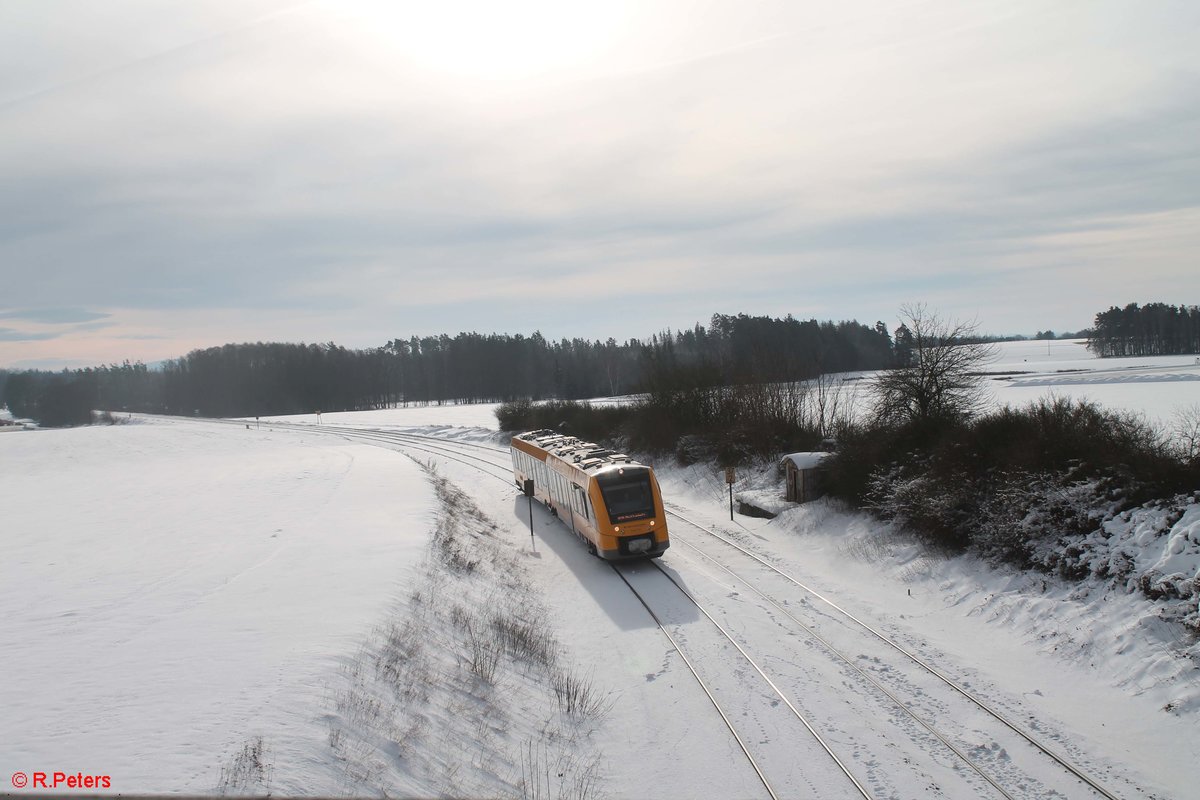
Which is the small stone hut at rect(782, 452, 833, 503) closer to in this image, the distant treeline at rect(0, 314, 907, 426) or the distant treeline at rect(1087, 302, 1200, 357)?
the distant treeline at rect(0, 314, 907, 426)

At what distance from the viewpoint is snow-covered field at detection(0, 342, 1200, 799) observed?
7590 mm

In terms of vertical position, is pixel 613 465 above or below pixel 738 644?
above

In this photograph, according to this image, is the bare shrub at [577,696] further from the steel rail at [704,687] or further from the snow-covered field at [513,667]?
the steel rail at [704,687]

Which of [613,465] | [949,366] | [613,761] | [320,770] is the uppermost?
[949,366]

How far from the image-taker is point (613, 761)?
29.8ft

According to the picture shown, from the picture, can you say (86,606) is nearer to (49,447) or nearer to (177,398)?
(49,447)

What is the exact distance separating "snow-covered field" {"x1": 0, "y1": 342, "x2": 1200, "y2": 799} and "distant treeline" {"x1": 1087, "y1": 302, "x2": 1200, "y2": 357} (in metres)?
126

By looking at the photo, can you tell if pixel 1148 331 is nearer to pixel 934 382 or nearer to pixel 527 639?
pixel 934 382

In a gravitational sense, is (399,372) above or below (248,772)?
above

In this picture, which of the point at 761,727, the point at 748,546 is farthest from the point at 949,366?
the point at 761,727

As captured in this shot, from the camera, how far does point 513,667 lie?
11.6 metres

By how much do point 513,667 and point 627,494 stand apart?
735 cm

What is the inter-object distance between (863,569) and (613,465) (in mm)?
6829

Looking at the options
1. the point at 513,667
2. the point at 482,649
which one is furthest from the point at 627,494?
the point at 513,667
